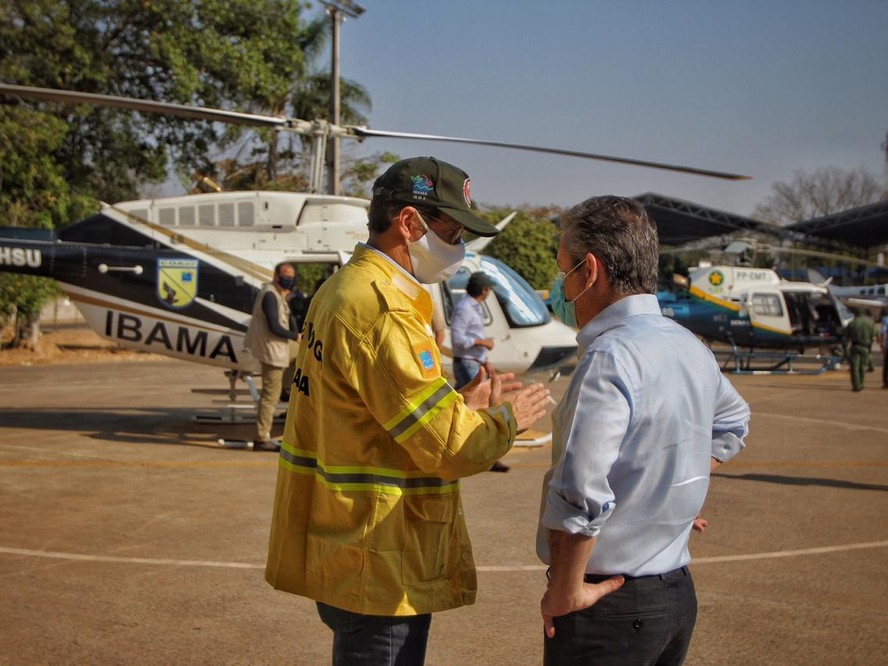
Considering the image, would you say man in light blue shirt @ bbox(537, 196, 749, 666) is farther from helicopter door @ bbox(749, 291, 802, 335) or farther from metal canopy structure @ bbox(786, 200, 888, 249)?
metal canopy structure @ bbox(786, 200, 888, 249)

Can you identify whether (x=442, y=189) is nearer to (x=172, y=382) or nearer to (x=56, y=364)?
(x=172, y=382)

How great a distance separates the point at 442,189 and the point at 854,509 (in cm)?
621

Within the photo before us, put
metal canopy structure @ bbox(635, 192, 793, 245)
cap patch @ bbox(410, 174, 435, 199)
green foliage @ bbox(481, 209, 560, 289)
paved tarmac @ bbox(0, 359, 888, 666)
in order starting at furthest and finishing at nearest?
metal canopy structure @ bbox(635, 192, 793, 245) → green foliage @ bbox(481, 209, 560, 289) → paved tarmac @ bbox(0, 359, 888, 666) → cap patch @ bbox(410, 174, 435, 199)

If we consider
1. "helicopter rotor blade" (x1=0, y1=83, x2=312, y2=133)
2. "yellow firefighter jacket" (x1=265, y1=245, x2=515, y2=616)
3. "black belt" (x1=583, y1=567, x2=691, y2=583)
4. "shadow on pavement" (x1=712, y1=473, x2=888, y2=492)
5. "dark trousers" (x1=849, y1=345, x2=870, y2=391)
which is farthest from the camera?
"dark trousers" (x1=849, y1=345, x2=870, y2=391)

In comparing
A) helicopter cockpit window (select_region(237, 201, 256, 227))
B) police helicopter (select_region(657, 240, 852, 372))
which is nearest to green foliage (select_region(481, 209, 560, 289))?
police helicopter (select_region(657, 240, 852, 372))

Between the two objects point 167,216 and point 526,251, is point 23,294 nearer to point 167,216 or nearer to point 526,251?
point 167,216

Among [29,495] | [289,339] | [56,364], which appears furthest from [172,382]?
[29,495]

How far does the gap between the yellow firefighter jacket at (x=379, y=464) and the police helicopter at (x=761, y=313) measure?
1905cm

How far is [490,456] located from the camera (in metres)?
2.33

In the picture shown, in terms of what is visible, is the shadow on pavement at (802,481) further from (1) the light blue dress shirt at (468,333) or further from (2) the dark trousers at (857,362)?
(2) the dark trousers at (857,362)

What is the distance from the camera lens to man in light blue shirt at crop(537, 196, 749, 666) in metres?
2.06

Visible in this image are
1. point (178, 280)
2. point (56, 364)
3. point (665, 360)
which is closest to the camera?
point (665, 360)

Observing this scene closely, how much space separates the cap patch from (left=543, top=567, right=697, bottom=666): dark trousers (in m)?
1.13

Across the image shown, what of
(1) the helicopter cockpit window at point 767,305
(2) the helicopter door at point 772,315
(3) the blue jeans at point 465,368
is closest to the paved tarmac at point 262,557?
(3) the blue jeans at point 465,368
